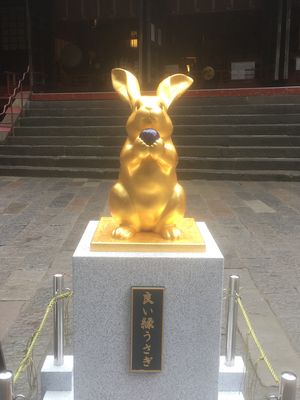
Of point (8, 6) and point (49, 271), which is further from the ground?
point (8, 6)

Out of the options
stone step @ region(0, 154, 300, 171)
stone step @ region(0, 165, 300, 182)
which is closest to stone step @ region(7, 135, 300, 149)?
stone step @ region(0, 154, 300, 171)

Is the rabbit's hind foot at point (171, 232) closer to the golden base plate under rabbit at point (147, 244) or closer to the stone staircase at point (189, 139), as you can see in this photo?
the golden base plate under rabbit at point (147, 244)

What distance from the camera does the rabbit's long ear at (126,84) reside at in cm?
223

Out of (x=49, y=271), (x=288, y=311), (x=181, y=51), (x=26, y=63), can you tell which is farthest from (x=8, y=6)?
(x=288, y=311)

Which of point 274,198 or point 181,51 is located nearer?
point 274,198

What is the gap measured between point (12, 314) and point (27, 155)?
6.79m

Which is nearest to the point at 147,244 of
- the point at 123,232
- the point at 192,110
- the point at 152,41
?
the point at 123,232

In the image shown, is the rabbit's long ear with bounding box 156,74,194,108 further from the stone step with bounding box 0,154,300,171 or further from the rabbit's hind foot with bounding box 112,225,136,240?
the stone step with bounding box 0,154,300,171

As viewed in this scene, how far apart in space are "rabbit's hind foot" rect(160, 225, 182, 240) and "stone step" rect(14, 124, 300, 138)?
7.64 m

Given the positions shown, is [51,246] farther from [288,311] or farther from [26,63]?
[26,63]

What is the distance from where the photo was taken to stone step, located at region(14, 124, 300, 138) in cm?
957

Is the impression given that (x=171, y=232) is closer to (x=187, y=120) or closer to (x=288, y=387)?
(x=288, y=387)

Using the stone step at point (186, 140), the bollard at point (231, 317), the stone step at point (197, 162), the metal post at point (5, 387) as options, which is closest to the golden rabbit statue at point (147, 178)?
the bollard at point (231, 317)

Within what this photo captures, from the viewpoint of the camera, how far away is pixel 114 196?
2217mm
